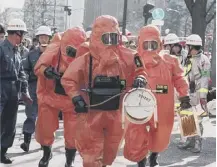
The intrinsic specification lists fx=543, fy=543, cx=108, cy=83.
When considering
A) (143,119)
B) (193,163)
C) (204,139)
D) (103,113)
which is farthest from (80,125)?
(204,139)

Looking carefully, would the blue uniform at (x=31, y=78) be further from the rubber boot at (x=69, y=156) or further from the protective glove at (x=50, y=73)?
the protective glove at (x=50, y=73)

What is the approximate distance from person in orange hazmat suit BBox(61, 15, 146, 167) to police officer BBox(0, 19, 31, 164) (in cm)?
160

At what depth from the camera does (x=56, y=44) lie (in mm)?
6707

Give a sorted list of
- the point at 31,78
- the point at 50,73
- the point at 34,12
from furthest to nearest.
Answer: the point at 34,12, the point at 31,78, the point at 50,73

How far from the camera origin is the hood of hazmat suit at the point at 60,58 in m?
6.50

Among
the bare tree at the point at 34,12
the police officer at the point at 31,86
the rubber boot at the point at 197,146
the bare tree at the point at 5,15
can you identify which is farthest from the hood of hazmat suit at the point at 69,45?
the bare tree at the point at 5,15

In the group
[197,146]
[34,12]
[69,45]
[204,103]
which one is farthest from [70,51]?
[34,12]

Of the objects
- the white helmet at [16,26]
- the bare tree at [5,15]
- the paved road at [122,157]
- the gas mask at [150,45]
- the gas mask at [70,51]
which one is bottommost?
the paved road at [122,157]

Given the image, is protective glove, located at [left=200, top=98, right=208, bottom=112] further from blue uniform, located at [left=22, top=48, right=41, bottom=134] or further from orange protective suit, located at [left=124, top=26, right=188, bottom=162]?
blue uniform, located at [left=22, top=48, right=41, bottom=134]

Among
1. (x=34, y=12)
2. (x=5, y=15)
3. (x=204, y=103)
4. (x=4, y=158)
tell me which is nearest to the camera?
(x=4, y=158)

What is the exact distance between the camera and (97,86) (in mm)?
5379

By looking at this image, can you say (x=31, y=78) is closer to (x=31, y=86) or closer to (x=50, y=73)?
(x=31, y=86)

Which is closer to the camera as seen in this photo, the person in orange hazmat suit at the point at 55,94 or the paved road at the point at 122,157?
the person in orange hazmat suit at the point at 55,94

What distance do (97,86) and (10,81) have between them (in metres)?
1.90
